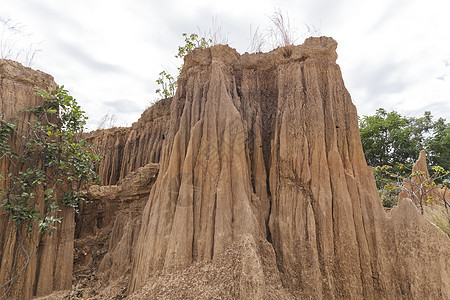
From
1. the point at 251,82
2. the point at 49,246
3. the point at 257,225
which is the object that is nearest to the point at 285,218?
the point at 257,225

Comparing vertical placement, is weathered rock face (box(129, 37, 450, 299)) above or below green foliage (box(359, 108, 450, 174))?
below

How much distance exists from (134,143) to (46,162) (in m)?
5.74

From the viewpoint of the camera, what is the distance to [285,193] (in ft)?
20.5

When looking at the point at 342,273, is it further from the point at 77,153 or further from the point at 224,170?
the point at 77,153

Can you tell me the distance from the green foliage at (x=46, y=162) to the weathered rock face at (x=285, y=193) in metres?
2.76

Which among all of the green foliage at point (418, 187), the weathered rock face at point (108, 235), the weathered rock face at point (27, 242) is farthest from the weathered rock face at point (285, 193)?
the green foliage at point (418, 187)

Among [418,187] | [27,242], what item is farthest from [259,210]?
[418,187]

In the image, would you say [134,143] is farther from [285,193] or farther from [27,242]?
[285,193]

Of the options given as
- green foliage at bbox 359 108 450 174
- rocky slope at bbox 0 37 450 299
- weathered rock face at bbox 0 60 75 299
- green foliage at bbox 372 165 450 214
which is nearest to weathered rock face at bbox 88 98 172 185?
rocky slope at bbox 0 37 450 299

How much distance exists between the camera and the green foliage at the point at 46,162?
6469 millimetres

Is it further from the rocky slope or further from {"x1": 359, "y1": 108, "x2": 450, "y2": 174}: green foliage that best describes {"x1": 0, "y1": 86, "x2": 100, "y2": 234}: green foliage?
{"x1": 359, "y1": 108, "x2": 450, "y2": 174}: green foliage

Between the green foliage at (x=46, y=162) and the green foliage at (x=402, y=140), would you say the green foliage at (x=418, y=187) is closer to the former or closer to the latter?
the green foliage at (x=402, y=140)

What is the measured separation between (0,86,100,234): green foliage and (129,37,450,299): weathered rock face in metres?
2.76

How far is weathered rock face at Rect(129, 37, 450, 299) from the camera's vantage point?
5.38 metres
